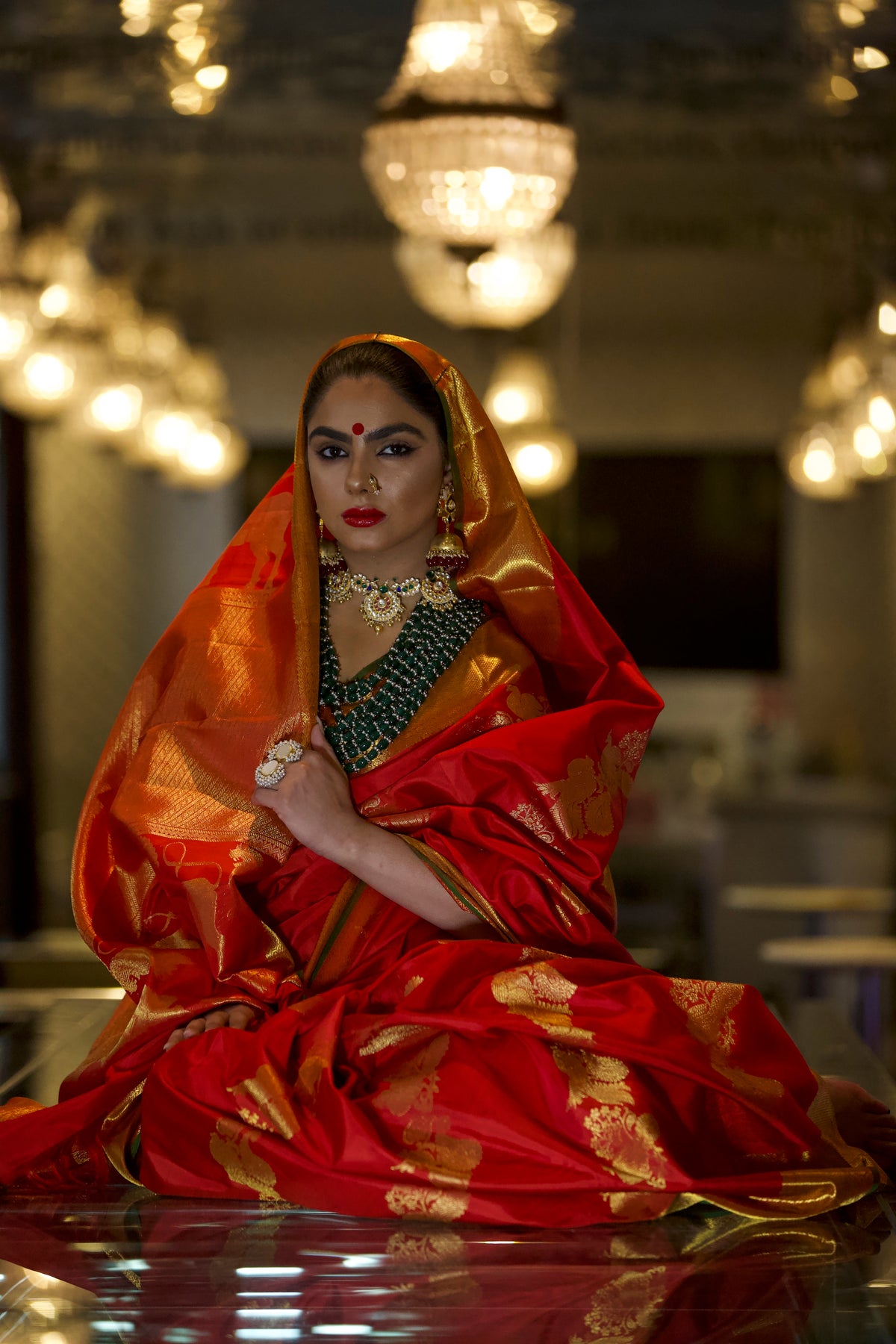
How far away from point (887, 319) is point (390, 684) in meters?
3.66

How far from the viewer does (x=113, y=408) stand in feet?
16.6

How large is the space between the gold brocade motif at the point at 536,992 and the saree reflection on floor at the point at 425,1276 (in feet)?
0.80

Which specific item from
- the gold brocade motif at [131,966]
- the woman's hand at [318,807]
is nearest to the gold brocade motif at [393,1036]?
the woman's hand at [318,807]

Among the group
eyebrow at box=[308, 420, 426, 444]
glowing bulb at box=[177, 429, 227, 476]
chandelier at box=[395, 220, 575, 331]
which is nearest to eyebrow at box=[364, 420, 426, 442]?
eyebrow at box=[308, 420, 426, 444]

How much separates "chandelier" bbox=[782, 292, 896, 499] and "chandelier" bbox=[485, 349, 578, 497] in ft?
3.28

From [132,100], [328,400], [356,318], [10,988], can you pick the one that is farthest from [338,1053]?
[356,318]

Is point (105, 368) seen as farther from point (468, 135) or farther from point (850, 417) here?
point (850, 417)

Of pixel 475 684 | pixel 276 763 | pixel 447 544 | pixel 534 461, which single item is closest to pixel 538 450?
pixel 534 461

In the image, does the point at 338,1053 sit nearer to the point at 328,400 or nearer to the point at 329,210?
the point at 328,400

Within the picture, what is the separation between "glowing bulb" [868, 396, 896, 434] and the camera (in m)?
5.03

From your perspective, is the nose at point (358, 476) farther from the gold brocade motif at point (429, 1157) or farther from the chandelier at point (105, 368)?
the chandelier at point (105, 368)

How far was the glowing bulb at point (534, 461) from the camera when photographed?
5195mm

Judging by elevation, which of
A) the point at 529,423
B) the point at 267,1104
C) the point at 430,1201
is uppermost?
the point at 529,423

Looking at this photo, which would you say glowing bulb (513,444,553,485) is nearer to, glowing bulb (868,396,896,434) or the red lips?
glowing bulb (868,396,896,434)
